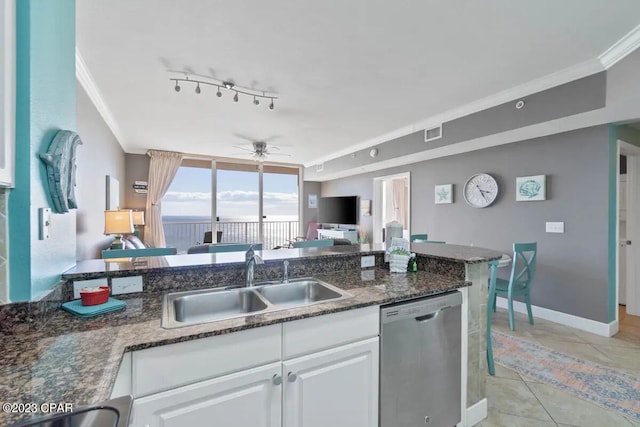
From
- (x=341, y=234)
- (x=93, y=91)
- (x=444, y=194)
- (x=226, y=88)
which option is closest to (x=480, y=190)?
(x=444, y=194)

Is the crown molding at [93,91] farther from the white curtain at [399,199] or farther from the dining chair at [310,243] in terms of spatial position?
the white curtain at [399,199]

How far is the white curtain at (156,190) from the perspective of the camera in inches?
233

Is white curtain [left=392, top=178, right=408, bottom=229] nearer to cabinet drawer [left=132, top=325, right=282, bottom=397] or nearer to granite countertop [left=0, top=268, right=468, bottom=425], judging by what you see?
granite countertop [left=0, top=268, right=468, bottom=425]

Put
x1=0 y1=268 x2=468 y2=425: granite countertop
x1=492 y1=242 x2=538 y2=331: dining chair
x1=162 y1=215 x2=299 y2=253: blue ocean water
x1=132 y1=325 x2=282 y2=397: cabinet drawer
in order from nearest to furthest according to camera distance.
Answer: x1=0 y1=268 x2=468 y2=425: granite countertop
x1=132 y1=325 x2=282 y2=397: cabinet drawer
x1=492 y1=242 x2=538 y2=331: dining chair
x1=162 y1=215 x2=299 y2=253: blue ocean water

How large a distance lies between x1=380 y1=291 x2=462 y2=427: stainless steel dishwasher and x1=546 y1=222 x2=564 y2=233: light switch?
2.42m

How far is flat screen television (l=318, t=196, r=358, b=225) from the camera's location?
21.8ft

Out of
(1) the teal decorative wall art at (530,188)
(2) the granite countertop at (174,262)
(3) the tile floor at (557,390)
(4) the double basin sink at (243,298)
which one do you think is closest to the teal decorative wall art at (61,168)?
(2) the granite countertop at (174,262)

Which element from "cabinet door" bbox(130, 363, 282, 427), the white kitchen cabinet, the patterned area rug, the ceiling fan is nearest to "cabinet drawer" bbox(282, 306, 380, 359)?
the white kitchen cabinet

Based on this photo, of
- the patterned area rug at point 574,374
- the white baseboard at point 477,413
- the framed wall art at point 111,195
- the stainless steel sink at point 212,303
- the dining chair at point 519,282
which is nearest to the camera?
the stainless steel sink at point 212,303

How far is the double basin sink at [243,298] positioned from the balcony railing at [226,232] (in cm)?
552

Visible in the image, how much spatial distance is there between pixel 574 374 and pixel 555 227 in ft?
5.32

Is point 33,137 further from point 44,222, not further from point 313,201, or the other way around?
point 313,201

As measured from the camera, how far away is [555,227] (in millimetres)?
3158

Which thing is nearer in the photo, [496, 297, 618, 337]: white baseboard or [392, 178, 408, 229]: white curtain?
[496, 297, 618, 337]: white baseboard
